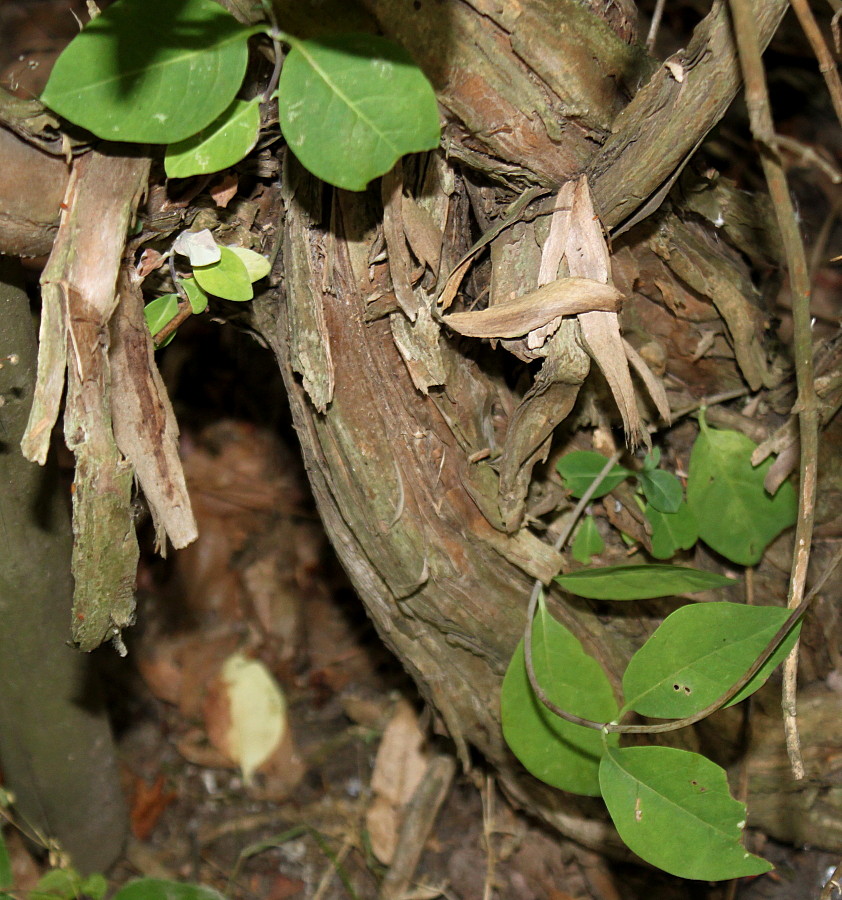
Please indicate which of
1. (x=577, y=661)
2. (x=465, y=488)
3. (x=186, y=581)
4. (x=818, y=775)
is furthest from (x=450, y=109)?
(x=186, y=581)

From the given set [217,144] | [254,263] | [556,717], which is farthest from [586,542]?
[217,144]

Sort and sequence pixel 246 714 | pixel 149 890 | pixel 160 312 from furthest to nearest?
pixel 246 714
pixel 149 890
pixel 160 312

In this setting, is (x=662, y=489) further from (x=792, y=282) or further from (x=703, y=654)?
(x=792, y=282)

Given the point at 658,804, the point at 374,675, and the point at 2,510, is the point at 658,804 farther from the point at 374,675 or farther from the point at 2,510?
the point at 374,675

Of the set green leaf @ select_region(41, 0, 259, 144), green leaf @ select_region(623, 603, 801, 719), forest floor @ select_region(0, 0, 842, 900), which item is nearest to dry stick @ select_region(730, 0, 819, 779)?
green leaf @ select_region(623, 603, 801, 719)

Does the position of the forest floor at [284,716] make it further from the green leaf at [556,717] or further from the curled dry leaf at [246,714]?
the green leaf at [556,717]

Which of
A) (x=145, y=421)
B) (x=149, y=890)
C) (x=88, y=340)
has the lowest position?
(x=149, y=890)
